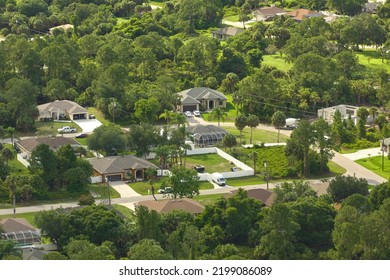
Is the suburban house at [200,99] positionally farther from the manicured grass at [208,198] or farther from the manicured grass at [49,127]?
the manicured grass at [208,198]

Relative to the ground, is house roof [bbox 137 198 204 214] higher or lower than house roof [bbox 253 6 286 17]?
higher

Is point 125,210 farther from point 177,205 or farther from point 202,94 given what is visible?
point 202,94

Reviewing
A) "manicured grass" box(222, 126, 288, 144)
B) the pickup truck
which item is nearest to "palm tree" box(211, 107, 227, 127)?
"manicured grass" box(222, 126, 288, 144)

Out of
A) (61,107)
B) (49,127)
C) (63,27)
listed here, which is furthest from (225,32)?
(49,127)

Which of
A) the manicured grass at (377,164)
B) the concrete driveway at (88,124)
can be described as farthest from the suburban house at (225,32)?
the manicured grass at (377,164)

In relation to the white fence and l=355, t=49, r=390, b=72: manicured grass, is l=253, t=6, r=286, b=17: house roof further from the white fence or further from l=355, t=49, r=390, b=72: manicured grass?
the white fence

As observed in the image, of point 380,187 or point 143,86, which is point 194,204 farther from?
point 143,86
